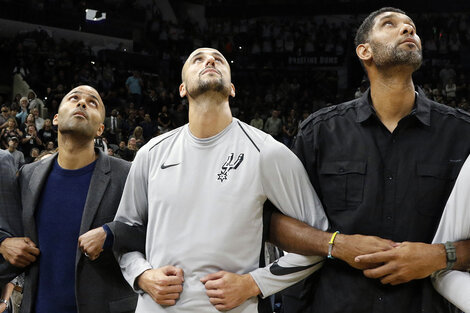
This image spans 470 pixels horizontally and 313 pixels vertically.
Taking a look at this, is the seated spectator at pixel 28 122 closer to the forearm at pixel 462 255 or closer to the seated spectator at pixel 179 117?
Result: the seated spectator at pixel 179 117

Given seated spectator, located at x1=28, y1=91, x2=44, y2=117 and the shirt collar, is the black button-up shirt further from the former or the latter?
seated spectator, located at x1=28, y1=91, x2=44, y2=117

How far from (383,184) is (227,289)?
0.86 m

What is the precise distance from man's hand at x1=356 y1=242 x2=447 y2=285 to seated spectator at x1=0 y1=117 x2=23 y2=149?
10.5m

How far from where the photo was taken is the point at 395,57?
2715mm

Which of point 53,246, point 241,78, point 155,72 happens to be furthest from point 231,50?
point 53,246

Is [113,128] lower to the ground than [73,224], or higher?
lower

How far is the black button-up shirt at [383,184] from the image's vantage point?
8.57 feet

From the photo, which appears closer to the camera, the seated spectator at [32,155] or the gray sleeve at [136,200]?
the gray sleeve at [136,200]

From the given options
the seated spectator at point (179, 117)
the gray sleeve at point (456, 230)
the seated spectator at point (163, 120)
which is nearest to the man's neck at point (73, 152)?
the gray sleeve at point (456, 230)

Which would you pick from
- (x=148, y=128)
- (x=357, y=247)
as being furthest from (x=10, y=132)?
(x=357, y=247)

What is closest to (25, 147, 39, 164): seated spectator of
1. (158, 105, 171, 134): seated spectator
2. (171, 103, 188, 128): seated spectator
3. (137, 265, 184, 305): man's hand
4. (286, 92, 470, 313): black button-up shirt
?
(158, 105, 171, 134): seated spectator

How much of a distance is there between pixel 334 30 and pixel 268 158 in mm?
19975

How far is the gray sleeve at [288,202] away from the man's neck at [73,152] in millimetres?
1258

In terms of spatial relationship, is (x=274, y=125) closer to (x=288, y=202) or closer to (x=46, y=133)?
(x=46, y=133)
